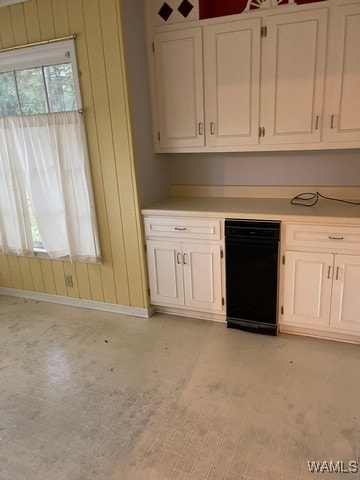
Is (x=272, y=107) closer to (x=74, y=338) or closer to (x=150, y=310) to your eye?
(x=150, y=310)

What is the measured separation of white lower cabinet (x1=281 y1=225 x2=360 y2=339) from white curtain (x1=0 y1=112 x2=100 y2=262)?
1582mm

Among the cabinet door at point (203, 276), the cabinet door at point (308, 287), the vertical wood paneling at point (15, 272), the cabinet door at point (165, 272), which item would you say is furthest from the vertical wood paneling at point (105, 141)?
the cabinet door at point (308, 287)

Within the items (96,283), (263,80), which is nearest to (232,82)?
(263,80)

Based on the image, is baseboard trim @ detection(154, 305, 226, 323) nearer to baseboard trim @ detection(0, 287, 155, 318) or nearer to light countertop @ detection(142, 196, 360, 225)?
baseboard trim @ detection(0, 287, 155, 318)

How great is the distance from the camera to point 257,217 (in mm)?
2525

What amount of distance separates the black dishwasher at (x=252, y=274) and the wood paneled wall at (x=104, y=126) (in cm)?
74

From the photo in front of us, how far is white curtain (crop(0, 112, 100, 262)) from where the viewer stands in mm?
2811

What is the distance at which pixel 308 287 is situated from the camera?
8.27 feet

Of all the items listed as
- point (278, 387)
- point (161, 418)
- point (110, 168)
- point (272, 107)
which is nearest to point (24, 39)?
point (110, 168)

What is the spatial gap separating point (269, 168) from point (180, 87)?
3.19ft

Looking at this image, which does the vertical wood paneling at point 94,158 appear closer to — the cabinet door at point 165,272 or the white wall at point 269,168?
the cabinet door at point 165,272

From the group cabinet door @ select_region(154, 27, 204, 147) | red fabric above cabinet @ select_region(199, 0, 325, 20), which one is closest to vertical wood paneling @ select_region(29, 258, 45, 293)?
cabinet door @ select_region(154, 27, 204, 147)

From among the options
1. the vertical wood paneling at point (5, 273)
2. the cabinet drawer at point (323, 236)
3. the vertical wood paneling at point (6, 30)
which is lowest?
the vertical wood paneling at point (5, 273)

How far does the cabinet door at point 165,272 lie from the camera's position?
113 inches
